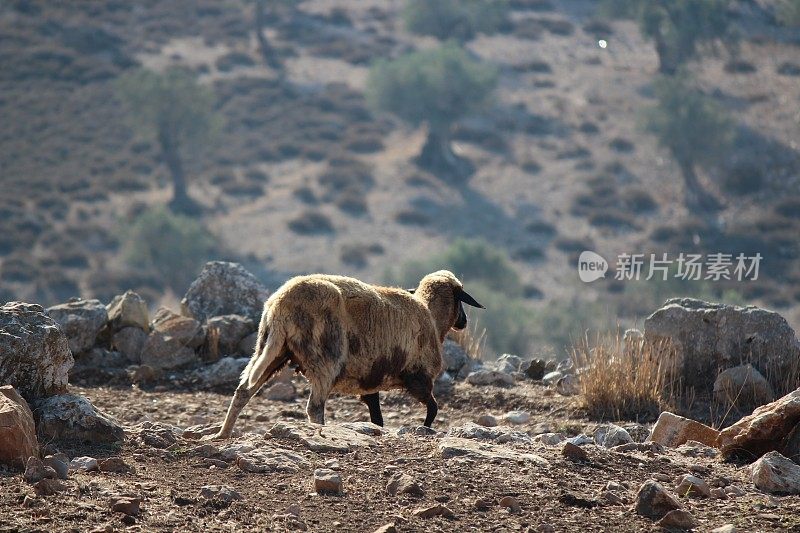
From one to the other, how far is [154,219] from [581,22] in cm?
3798

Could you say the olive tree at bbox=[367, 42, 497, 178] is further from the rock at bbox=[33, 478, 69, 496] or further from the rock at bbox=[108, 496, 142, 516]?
the rock at bbox=[108, 496, 142, 516]

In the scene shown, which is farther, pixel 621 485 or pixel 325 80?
pixel 325 80

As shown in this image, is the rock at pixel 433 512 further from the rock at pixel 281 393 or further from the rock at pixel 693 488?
the rock at pixel 281 393

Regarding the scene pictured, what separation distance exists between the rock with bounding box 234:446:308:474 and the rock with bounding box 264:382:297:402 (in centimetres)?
469

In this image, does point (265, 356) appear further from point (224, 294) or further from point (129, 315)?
point (224, 294)

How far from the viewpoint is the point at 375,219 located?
201ft

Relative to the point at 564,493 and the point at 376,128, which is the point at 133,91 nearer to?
the point at 376,128

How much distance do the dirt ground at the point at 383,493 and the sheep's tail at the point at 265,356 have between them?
0.83 meters

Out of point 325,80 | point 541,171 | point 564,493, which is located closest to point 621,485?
point 564,493

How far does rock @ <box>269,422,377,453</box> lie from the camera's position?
734 cm

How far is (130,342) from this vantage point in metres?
12.9

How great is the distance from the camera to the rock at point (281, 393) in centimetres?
1189

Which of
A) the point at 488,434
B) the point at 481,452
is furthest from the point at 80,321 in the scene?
the point at 481,452

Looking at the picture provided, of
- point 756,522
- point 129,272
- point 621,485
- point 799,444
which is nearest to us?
point 756,522
